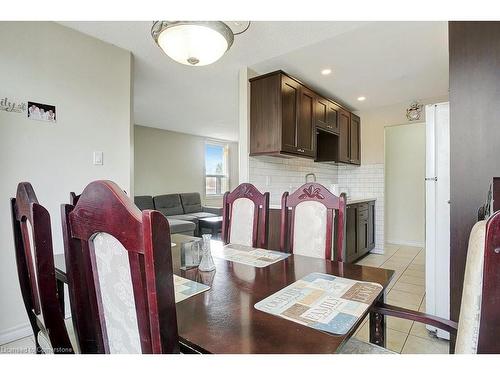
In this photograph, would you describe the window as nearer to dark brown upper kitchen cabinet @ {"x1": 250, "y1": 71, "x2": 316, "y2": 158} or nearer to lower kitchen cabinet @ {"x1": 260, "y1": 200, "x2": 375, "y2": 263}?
lower kitchen cabinet @ {"x1": 260, "y1": 200, "x2": 375, "y2": 263}

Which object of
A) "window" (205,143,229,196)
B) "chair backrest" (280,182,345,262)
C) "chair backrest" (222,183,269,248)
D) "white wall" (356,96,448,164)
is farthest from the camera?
"window" (205,143,229,196)

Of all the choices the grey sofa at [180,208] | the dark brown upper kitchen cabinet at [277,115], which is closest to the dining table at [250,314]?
the dark brown upper kitchen cabinet at [277,115]

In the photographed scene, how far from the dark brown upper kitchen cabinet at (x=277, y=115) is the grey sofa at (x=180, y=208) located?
7.43 ft

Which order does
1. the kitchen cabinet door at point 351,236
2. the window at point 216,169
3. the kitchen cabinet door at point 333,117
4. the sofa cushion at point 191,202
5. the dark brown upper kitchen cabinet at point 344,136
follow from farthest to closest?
the window at point 216,169 < the sofa cushion at point 191,202 < the dark brown upper kitchen cabinet at point 344,136 < the kitchen cabinet door at point 333,117 < the kitchen cabinet door at point 351,236

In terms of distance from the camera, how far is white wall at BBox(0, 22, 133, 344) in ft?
6.28

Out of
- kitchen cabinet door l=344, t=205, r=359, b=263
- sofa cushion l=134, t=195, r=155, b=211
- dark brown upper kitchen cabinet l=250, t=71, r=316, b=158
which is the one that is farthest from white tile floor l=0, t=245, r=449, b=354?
sofa cushion l=134, t=195, r=155, b=211

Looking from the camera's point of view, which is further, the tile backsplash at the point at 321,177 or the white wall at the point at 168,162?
the white wall at the point at 168,162

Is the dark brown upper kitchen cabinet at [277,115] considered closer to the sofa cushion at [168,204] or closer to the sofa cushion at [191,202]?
the sofa cushion at [168,204]

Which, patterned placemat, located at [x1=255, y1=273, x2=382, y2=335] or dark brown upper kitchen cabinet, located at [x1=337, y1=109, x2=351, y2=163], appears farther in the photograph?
dark brown upper kitchen cabinet, located at [x1=337, y1=109, x2=351, y2=163]

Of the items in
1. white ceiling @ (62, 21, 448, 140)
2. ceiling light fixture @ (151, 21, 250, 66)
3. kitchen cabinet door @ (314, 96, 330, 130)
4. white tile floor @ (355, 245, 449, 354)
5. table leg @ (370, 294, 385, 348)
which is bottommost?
white tile floor @ (355, 245, 449, 354)

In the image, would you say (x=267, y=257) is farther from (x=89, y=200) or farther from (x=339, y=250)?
(x=89, y=200)

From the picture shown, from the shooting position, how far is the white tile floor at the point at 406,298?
1.85 metres

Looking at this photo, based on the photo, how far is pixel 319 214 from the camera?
1.70 meters

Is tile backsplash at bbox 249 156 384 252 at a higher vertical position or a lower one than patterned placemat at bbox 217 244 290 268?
higher
